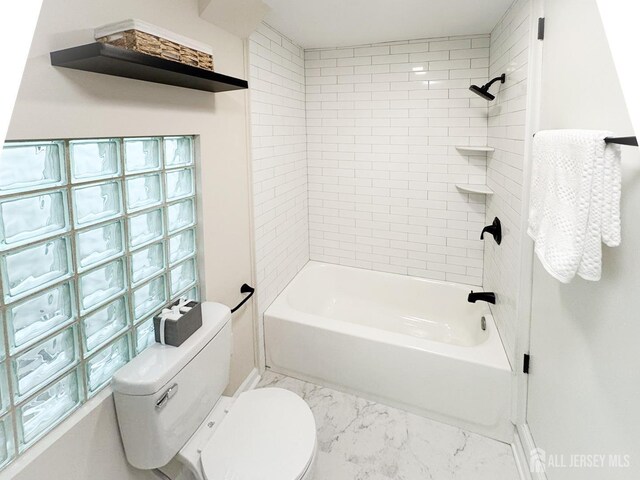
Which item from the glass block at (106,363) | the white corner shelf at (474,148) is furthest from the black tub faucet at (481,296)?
the glass block at (106,363)

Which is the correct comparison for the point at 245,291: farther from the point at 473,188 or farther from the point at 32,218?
the point at 473,188

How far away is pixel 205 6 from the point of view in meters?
1.62

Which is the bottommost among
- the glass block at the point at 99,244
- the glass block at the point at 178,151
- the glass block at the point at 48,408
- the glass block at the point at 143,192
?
the glass block at the point at 48,408

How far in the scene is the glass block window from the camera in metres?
1.06

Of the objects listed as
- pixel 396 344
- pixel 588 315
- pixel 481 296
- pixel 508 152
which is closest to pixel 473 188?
pixel 508 152

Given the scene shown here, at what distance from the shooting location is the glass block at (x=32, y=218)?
1.04 metres

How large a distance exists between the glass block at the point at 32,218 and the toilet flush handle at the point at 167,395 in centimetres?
Result: 64

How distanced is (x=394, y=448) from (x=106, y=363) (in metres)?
1.50

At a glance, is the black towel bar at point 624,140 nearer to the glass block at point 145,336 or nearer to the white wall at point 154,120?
the white wall at point 154,120

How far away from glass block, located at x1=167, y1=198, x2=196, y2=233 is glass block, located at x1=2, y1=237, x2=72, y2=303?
486 millimetres

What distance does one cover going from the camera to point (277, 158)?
262cm

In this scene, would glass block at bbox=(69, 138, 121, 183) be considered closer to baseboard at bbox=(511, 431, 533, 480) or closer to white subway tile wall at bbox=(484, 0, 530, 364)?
white subway tile wall at bbox=(484, 0, 530, 364)

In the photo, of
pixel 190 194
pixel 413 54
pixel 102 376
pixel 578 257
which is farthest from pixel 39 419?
pixel 413 54

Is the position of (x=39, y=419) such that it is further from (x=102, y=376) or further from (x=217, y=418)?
(x=217, y=418)
